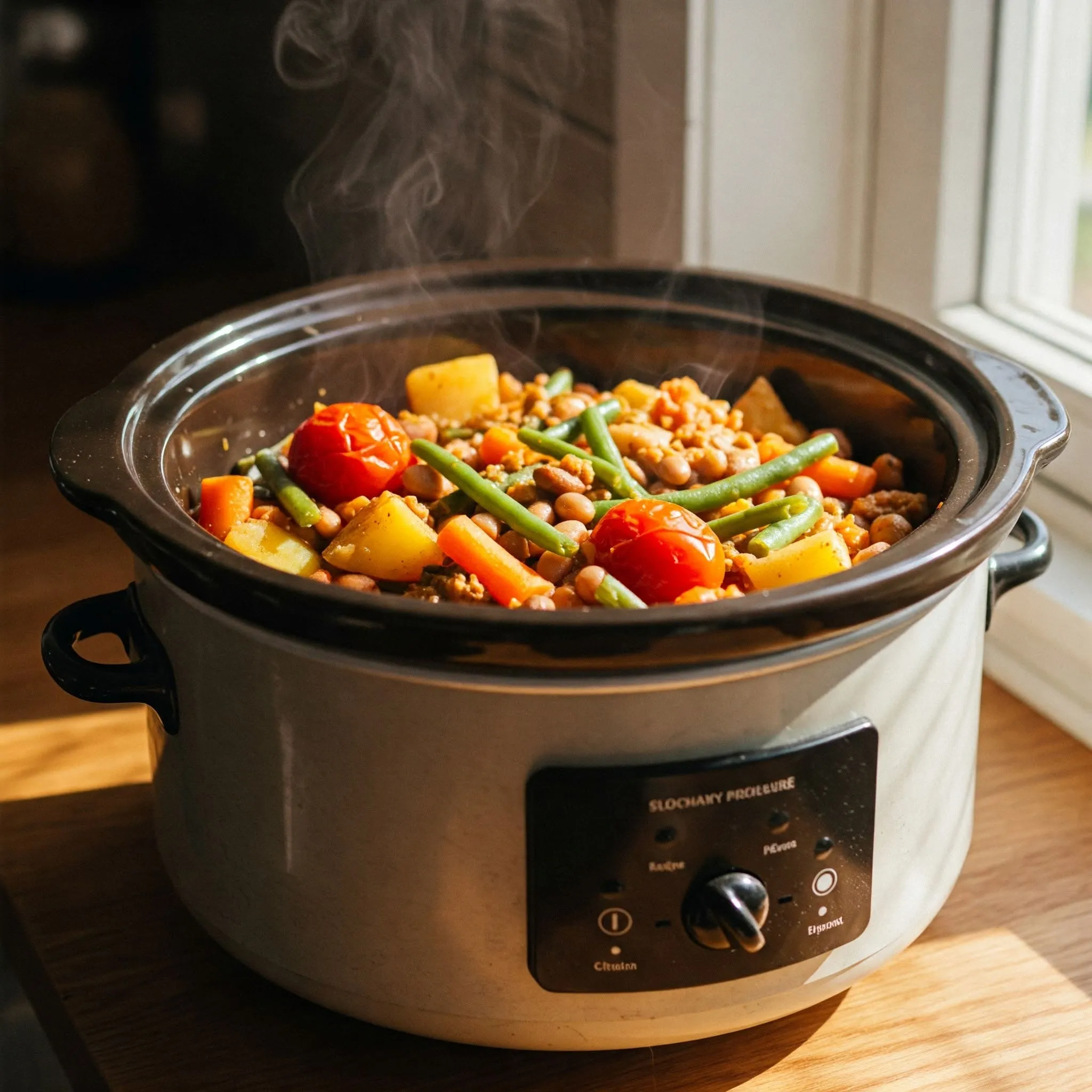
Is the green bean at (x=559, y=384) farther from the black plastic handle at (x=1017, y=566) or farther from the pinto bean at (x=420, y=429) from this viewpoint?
the black plastic handle at (x=1017, y=566)

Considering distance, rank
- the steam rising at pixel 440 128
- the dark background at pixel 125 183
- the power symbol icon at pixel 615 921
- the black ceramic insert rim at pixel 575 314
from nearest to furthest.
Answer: the black ceramic insert rim at pixel 575 314 → the power symbol icon at pixel 615 921 → the steam rising at pixel 440 128 → the dark background at pixel 125 183

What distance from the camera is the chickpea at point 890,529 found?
45.3 inches

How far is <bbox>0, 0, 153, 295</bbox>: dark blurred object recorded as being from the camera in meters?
2.18

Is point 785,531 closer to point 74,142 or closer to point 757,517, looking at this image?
point 757,517

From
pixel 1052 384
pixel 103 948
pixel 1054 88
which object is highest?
pixel 1054 88

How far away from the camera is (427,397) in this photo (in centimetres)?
141

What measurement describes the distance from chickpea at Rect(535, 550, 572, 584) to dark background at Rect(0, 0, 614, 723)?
108cm

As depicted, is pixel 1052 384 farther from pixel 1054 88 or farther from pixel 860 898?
pixel 860 898

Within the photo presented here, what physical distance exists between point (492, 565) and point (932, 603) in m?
0.32

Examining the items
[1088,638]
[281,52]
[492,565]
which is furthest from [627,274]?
[281,52]

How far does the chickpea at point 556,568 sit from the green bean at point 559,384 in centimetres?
35

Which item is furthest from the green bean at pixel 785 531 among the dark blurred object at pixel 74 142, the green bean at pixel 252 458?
the dark blurred object at pixel 74 142

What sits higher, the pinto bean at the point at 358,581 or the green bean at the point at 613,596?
the green bean at the point at 613,596

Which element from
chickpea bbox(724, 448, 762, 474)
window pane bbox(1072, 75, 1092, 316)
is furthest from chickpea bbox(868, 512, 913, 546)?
window pane bbox(1072, 75, 1092, 316)
